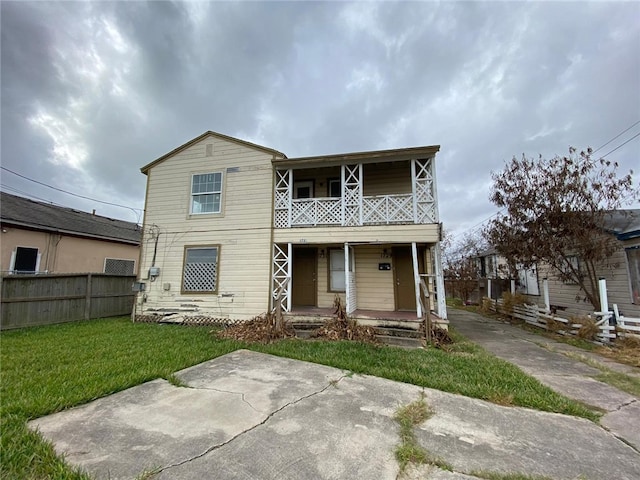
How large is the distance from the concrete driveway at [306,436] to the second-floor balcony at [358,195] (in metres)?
5.39

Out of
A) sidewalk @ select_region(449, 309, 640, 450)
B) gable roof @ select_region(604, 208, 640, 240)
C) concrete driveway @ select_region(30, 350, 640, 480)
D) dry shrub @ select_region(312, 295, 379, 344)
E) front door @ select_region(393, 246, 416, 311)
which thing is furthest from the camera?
front door @ select_region(393, 246, 416, 311)

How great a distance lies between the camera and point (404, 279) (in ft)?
30.8

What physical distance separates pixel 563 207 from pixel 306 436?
9.86 metres

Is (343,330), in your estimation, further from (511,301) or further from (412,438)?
(511,301)

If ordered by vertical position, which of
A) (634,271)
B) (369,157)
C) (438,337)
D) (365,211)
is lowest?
(438,337)

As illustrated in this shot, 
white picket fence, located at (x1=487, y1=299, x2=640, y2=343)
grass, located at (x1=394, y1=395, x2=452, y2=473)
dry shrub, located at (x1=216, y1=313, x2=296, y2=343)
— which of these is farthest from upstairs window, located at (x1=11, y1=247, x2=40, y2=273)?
white picket fence, located at (x1=487, y1=299, x2=640, y2=343)

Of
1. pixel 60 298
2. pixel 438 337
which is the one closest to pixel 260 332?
pixel 438 337

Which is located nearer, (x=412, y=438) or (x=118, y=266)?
(x=412, y=438)

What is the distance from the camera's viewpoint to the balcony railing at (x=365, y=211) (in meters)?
8.35

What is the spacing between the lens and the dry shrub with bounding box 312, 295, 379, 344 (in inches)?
276

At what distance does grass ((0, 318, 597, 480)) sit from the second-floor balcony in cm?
379

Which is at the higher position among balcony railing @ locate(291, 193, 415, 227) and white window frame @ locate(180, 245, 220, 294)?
balcony railing @ locate(291, 193, 415, 227)

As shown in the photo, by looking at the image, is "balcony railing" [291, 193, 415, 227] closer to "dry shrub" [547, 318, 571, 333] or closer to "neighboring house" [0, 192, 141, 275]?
"dry shrub" [547, 318, 571, 333]

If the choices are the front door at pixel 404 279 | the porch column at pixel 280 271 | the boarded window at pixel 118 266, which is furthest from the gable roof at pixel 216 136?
the boarded window at pixel 118 266
